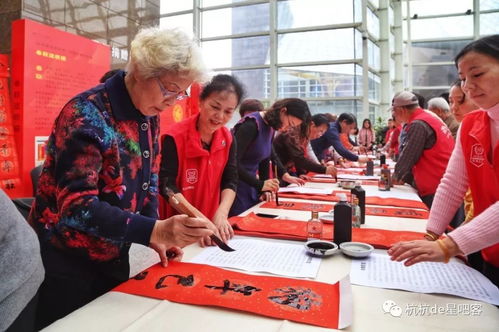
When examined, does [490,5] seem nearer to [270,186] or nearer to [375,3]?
[375,3]

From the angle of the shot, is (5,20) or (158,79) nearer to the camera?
(158,79)

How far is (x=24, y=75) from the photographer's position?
8.11ft

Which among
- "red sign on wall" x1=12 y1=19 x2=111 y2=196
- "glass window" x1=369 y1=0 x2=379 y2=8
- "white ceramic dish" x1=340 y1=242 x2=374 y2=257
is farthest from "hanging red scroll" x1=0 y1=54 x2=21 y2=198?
"glass window" x1=369 y1=0 x2=379 y2=8

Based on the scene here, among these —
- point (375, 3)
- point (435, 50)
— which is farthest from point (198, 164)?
point (435, 50)

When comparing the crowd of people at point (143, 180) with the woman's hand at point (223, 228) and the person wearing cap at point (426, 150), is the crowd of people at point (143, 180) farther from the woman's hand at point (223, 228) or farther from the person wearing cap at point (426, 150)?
the person wearing cap at point (426, 150)

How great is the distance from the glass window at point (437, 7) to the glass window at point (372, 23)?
1.60m

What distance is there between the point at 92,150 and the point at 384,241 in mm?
1083

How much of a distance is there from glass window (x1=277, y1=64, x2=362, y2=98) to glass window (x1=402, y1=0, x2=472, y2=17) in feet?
13.7

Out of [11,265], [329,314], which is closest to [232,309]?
[329,314]

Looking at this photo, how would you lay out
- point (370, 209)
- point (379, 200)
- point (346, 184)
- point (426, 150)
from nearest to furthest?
point (370, 209) < point (379, 200) < point (426, 150) < point (346, 184)

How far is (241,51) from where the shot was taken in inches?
404

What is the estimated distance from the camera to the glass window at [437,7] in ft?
36.3

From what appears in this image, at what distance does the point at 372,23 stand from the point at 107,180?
1131 centimetres

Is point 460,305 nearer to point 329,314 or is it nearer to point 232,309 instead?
point 329,314
